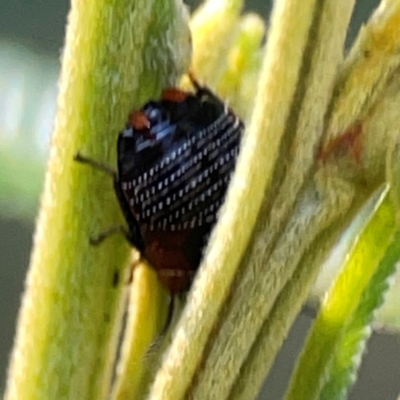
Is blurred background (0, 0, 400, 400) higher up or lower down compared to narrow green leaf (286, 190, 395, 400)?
lower down

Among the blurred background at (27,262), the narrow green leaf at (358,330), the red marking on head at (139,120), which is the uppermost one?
the red marking on head at (139,120)

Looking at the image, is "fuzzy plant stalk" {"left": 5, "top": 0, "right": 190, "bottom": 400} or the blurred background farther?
the blurred background

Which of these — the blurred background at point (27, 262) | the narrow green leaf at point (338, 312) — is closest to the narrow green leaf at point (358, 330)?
the narrow green leaf at point (338, 312)

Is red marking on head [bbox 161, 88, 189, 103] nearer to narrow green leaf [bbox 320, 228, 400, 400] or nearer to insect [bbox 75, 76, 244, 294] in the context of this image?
insect [bbox 75, 76, 244, 294]

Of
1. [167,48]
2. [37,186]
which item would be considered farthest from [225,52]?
[37,186]

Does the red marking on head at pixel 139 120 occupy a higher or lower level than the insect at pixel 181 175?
higher

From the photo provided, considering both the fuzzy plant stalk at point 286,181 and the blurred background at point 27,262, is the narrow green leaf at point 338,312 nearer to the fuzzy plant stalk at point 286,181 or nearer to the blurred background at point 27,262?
the fuzzy plant stalk at point 286,181

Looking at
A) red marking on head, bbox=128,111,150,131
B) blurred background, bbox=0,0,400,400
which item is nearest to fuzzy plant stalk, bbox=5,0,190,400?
red marking on head, bbox=128,111,150,131
